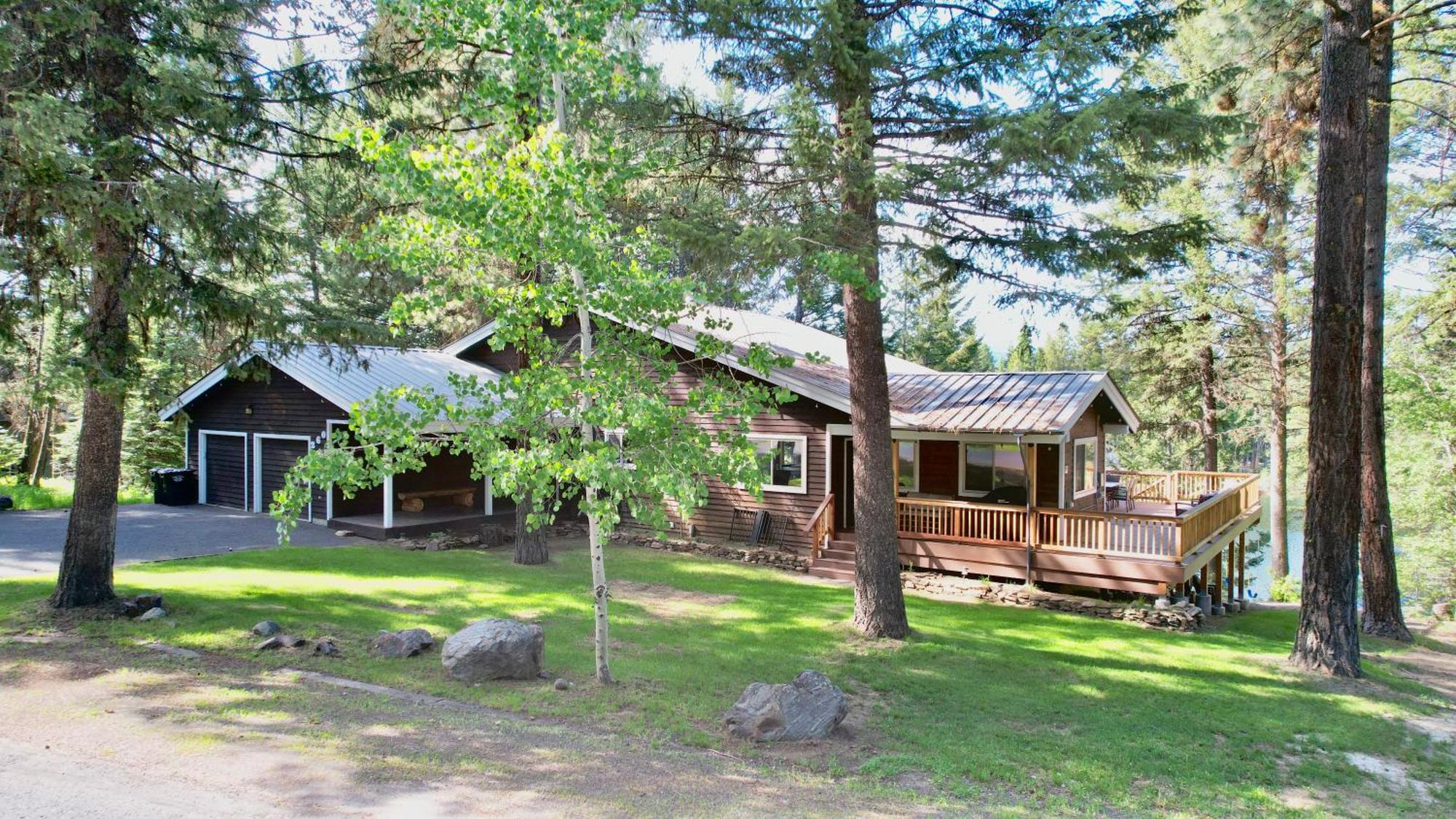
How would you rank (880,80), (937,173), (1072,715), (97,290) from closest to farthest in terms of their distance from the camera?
(1072,715)
(937,173)
(97,290)
(880,80)

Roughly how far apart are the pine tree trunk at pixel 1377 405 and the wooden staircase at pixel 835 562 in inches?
299

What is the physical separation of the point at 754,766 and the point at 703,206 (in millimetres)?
5246

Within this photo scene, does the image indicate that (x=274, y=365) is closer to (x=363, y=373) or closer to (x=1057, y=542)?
(x=363, y=373)

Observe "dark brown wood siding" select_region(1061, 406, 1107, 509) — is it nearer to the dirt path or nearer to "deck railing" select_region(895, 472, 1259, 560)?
"deck railing" select_region(895, 472, 1259, 560)

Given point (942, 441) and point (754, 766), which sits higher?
point (942, 441)

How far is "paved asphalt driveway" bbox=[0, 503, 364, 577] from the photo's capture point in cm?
1259

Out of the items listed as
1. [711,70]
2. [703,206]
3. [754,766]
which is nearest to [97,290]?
[703,206]

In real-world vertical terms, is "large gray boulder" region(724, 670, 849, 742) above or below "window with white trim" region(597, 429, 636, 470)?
below

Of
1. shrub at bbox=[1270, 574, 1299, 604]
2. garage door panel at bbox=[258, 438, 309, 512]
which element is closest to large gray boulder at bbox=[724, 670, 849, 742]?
garage door panel at bbox=[258, 438, 309, 512]

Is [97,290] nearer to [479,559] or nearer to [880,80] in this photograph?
[479,559]

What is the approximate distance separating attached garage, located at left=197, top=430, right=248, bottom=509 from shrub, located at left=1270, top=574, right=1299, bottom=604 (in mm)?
25262

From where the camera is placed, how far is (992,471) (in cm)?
1539

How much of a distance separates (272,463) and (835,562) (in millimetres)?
13310

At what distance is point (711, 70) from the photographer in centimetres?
977
